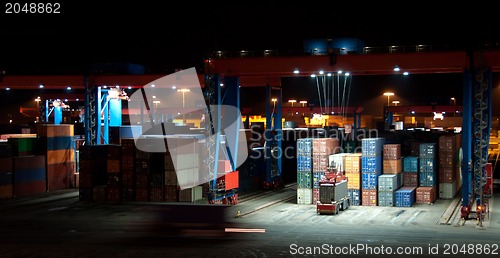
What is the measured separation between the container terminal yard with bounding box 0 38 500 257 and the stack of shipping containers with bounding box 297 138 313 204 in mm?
65

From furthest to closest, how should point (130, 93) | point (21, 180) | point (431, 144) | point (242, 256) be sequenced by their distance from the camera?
point (130, 93) → point (21, 180) → point (431, 144) → point (242, 256)

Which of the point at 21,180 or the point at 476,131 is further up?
the point at 476,131

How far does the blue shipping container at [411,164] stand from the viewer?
35009 millimetres

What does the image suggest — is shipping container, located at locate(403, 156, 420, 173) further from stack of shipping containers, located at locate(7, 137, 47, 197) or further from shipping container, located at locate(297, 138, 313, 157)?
stack of shipping containers, located at locate(7, 137, 47, 197)

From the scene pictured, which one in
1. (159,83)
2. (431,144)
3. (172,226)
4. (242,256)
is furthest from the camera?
(159,83)

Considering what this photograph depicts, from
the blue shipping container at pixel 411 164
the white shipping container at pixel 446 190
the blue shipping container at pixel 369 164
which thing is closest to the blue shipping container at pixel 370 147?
the blue shipping container at pixel 369 164

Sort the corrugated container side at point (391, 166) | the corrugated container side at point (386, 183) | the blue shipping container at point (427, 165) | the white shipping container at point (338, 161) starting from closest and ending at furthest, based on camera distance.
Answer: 1. the corrugated container side at point (386, 183)
2. the white shipping container at point (338, 161)
3. the corrugated container side at point (391, 166)
4. the blue shipping container at point (427, 165)

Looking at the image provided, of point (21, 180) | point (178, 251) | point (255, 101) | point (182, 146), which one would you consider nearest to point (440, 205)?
point (182, 146)

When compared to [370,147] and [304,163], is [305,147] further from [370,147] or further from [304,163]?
[370,147]

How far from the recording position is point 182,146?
34.9 meters

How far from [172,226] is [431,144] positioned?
17.0 m

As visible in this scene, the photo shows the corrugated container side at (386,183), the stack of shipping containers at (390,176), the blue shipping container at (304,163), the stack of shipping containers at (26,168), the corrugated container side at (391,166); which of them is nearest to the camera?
the corrugated container side at (386,183)

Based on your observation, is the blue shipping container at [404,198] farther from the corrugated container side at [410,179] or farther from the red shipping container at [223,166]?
the red shipping container at [223,166]

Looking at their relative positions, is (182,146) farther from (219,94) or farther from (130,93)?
(130,93)
